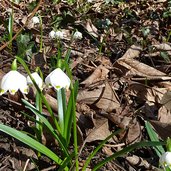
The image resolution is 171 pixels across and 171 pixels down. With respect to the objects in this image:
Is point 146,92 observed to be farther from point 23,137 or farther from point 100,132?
point 23,137

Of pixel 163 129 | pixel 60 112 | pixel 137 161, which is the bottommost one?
pixel 137 161

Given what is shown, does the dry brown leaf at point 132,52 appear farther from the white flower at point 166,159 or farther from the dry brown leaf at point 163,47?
the white flower at point 166,159

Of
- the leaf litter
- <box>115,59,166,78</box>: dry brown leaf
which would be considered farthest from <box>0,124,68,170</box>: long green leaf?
<box>115,59,166,78</box>: dry brown leaf

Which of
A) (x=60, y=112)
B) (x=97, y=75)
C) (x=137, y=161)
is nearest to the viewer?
(x=60, y=112)

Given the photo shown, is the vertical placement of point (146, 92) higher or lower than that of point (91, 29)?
lower

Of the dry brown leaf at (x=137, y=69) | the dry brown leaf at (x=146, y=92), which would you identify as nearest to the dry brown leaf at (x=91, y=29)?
the dry brown leaf at (x=137, y=69)

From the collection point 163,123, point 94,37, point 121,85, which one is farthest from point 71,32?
point 163,123

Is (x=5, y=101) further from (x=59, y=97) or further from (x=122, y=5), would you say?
(x=122, y=5)

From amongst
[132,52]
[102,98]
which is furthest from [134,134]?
[132,52]
